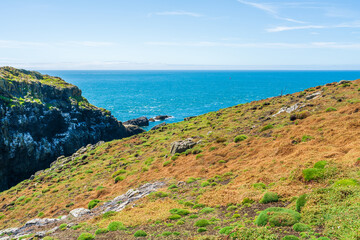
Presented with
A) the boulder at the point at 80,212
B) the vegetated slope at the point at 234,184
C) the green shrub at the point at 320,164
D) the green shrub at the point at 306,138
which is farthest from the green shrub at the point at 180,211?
the green shrub at the point at 306,138

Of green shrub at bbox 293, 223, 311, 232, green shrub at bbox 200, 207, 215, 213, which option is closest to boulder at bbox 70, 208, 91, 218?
green shrub at bbox 200, 207, 215, 213

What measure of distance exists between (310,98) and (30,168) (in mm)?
74898

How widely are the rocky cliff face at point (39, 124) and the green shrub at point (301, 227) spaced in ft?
237

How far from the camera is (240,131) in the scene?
47844 mm

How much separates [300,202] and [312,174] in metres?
4.55

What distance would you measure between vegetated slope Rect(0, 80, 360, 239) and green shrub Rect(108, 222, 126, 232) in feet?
0.30

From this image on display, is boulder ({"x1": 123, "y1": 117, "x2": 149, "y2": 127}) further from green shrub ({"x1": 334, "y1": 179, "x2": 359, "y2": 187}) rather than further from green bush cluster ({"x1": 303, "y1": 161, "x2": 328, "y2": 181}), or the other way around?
green shrub ({"x1": 334, "y1": 179, "x2": 359, "y2": 187})

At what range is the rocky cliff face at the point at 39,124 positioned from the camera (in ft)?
223

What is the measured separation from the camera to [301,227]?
15.4 m

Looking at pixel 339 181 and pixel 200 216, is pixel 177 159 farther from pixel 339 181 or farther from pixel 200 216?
pixel 339 181

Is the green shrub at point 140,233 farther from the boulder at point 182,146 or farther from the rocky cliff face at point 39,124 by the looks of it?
the rocky cliff face at point 39,124

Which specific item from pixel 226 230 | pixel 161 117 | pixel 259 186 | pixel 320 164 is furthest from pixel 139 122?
pixel 226 230

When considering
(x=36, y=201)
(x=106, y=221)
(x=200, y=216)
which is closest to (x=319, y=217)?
(x=200, y=216)

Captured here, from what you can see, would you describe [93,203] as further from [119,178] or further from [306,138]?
[306,138]
